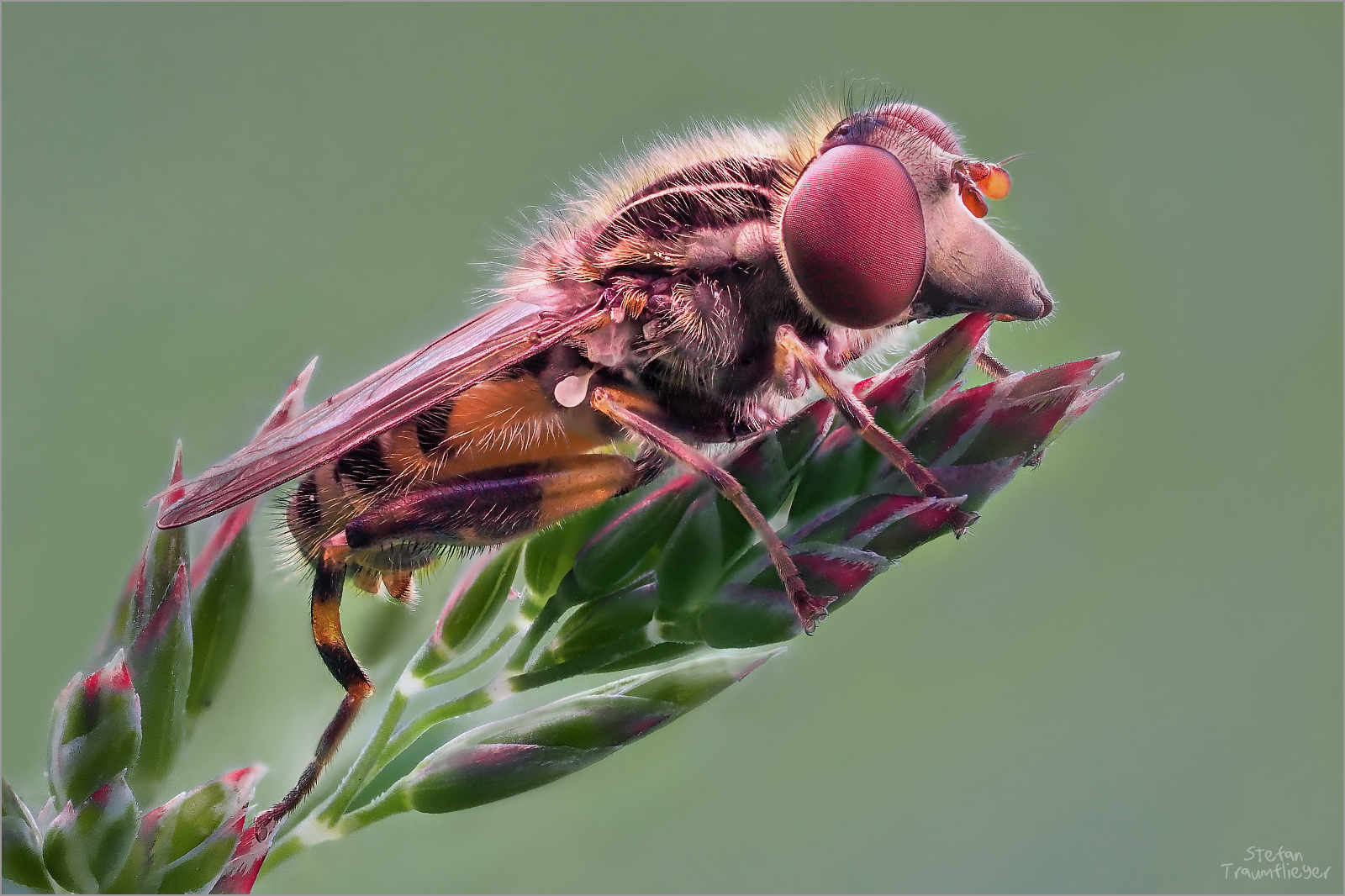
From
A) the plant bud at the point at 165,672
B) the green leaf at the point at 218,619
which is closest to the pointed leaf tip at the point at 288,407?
the green leaf at the point at 218,619

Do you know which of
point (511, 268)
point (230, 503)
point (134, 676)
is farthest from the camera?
point (511, 268)

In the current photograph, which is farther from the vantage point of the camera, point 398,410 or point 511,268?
point 511,268

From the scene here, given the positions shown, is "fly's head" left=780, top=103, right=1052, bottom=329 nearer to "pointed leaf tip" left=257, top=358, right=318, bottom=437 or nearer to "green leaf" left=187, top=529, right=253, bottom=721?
"pointed leaf tip" left=257, top=358, right=318, bottom=437

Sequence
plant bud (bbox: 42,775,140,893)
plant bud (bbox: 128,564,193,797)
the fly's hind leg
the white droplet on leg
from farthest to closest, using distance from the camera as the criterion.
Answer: the white droplet on leg
the fly's hind leg
plant bud (bbox: 128,564,193,797)
plant bud (bbox: 42,775,140,893)

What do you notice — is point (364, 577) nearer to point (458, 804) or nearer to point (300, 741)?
point (300, 741)

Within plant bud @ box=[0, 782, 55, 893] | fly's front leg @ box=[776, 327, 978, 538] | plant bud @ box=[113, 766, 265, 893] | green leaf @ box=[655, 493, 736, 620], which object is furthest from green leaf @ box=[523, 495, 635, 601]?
plant bud @ box=[0, 782, 55, 893]

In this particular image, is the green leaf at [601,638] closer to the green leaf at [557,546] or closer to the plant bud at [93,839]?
the green leaf at [557,546]

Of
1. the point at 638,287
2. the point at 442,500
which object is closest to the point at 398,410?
the point at 442,500
